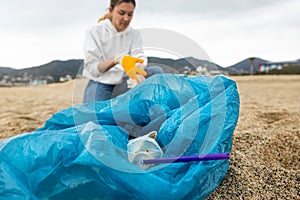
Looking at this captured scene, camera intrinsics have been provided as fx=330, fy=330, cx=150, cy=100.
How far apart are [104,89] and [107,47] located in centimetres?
27

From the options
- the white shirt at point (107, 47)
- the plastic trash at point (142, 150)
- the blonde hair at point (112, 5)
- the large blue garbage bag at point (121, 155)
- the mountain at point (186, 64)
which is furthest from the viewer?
the white shirt at point (107, 47)

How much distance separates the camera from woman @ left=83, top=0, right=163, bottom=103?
1882mm

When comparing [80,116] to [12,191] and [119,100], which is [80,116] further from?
[12,191]

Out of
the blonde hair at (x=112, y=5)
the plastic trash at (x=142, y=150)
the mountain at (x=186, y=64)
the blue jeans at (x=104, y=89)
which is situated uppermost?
the blonde hair at (x=112, y=5)

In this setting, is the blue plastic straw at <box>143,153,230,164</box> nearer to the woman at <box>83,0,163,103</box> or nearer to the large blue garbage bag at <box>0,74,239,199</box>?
the large blue garbage bag at <box>0,74,239,199</box>

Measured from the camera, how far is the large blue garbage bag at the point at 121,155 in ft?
2.48

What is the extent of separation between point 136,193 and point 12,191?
271 mm

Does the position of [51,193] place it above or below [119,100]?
below

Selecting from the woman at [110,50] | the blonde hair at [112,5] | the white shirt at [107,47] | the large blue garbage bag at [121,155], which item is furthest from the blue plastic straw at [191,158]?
the blonde hair at [112,5]

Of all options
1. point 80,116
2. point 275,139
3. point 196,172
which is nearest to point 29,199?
point 196,172

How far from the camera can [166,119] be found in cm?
114

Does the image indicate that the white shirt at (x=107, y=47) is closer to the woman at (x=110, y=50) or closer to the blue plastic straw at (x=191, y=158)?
the woman at (x=110, y=50)

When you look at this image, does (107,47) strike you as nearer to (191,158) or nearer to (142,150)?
(142,150)

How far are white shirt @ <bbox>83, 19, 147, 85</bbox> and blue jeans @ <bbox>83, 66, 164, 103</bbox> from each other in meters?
0.03
